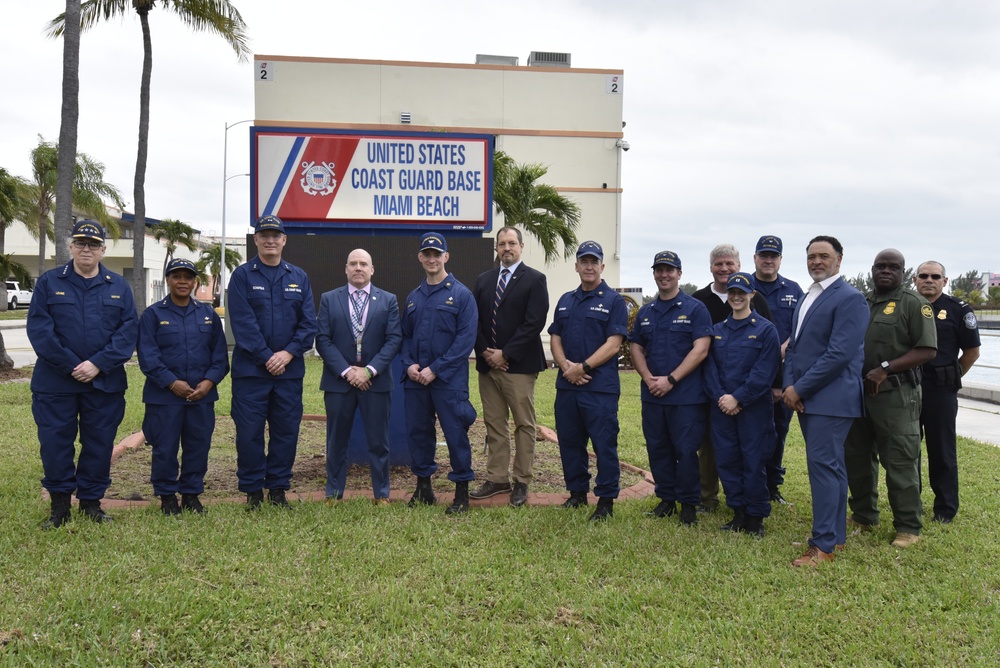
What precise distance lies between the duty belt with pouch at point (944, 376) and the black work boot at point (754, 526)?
1.67 meters

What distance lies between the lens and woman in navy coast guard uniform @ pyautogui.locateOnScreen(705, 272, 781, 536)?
4.98 m

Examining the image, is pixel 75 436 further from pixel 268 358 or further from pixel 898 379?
pixel 898 379

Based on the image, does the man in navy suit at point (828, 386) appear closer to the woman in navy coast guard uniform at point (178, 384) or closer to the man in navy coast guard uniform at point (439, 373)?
the man in navy coast guard uniform at point (439, 373)

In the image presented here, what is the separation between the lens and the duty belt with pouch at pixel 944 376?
5410 millimetres

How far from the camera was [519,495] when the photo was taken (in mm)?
5715

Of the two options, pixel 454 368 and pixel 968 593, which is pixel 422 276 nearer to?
pixel 454 368

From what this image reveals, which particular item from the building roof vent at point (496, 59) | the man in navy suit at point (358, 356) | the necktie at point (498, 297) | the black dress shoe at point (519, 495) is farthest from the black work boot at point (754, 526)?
the building roof vent at point (496, 59)

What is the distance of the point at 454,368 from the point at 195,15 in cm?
1544

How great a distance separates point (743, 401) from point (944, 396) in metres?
1.66

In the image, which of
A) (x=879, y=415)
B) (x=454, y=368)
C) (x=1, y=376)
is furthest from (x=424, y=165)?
(x=1, y=376)

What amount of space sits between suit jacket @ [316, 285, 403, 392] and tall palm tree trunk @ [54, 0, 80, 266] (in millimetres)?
8438

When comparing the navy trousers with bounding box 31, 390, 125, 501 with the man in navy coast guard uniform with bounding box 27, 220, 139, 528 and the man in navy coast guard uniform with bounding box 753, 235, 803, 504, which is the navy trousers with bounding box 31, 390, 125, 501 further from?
the man in navy coast guard uniform with bounding box 753, 235, 803, 504

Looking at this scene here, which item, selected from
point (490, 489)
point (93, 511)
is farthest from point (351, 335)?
point (93, 511)

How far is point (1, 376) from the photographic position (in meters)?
13.6
